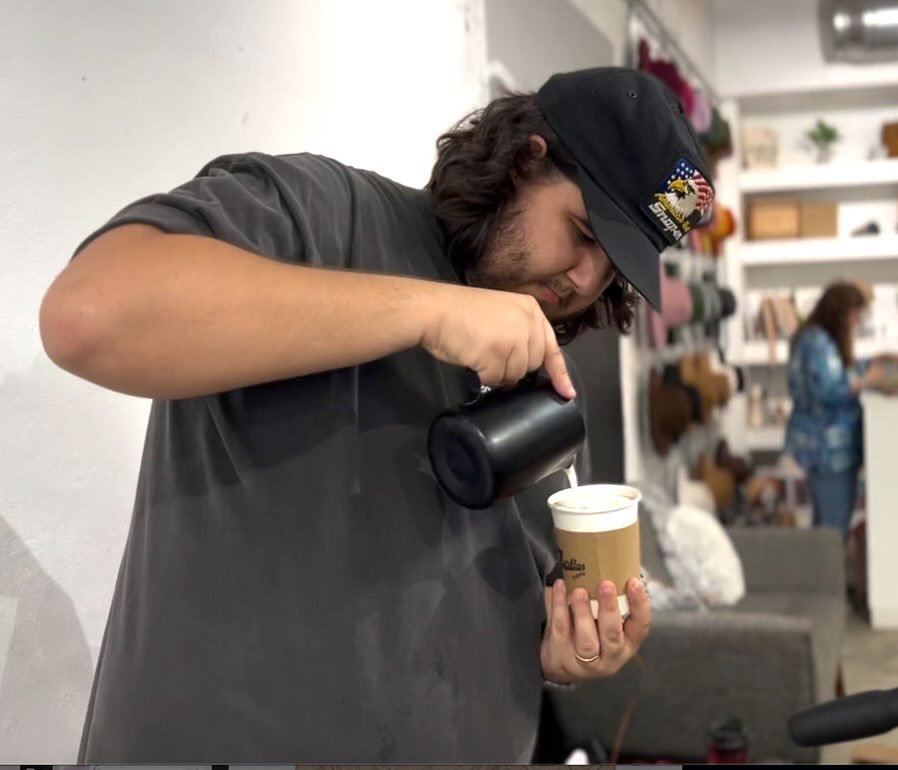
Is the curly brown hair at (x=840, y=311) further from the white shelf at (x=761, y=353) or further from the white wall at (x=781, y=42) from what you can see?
the white wall at (x=781, y=42)

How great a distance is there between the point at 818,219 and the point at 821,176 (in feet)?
0.20

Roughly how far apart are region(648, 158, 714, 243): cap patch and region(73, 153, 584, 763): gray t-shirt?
0.67 feet

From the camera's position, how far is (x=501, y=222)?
0.85 m

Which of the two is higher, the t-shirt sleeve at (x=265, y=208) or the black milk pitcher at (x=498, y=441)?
the t-shirt sleeve at (x=265, y=208)

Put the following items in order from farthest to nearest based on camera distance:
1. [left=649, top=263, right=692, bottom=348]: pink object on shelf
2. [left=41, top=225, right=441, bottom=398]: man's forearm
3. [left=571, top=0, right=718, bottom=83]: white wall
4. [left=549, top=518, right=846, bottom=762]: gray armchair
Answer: [left=549, top=518, right=846, bottom=762]: gray armchair, [left=649, top=263, right=692, bottom=348]: pink object on shelf, [left=571, top=0, right=718, bottom=83]: white wall, [left=41, top=225, right=441, bottom=398]: man's forearm

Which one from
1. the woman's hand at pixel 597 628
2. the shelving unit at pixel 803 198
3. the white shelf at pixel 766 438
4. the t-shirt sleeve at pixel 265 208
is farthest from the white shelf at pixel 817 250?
the t-shirt sleeve at pixel 265 208

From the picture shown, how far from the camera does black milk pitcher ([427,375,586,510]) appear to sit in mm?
720

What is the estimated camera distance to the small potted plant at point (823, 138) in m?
1.30

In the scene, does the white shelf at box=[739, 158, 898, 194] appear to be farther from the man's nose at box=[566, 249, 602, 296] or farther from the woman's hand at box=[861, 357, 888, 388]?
the man's nose at box=[566, 249, 602, 296]

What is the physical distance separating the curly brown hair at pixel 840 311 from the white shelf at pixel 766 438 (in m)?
0.15

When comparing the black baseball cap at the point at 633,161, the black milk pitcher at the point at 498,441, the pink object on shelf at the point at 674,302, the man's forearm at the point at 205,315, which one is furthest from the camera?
the pink object on shelf at the point at 674,302

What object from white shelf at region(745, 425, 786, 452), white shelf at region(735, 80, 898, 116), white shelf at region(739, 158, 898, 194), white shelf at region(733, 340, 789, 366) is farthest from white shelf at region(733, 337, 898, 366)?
white shelf at region(735, 80, 898, 116)

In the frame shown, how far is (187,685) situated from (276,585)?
0.11 metres

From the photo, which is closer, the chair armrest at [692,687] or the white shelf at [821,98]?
the white shelf at [821,98]
